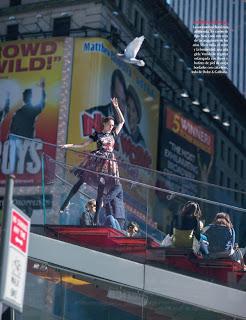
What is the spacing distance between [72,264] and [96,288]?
0.46 m

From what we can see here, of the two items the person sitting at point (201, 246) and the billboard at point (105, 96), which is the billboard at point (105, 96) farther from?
the person sitting at point (201, 246)

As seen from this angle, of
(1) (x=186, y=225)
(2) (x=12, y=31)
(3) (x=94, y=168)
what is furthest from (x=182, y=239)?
(2) (x=12, y=31)

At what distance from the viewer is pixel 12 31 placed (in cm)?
4662

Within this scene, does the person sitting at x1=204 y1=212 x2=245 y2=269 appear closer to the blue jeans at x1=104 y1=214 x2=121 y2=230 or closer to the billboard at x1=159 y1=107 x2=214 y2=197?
the blue jeans at x1=104 y1=214 x2=121 y2=230

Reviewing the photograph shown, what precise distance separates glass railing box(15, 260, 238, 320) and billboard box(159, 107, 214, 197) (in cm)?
3458

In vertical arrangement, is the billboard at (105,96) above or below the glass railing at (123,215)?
above

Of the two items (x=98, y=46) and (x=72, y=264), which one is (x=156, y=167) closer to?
(x=98, y=46)

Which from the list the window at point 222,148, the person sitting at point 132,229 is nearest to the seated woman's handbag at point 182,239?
the person sitting at point 132,229

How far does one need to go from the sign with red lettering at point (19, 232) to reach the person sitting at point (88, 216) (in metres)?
5.44

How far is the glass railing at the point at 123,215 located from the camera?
1184 centimetres

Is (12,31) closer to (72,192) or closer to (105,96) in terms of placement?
(105,96)

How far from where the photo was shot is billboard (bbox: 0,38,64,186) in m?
41.3

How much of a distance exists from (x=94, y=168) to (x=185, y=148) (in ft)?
122

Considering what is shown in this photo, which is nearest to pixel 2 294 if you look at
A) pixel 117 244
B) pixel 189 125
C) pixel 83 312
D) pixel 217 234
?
pixel 83 312
